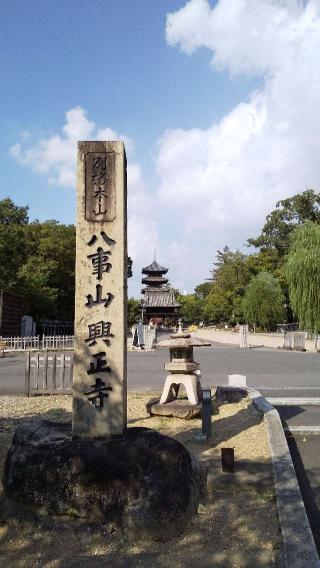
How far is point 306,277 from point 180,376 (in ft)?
69.1

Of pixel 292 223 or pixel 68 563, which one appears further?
pixel 292 223

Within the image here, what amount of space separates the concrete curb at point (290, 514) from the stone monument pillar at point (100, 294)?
1.70 m

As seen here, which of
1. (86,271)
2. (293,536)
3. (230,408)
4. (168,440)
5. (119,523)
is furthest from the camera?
(230,408)

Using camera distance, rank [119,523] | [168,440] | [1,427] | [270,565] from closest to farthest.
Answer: [270,565] < [119,523] < [168,440] < [1,427]

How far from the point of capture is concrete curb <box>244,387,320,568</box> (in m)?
2.95

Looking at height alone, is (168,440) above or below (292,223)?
below

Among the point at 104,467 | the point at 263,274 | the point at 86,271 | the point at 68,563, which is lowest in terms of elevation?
the point at 68,563

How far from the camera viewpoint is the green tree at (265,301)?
1636 inches

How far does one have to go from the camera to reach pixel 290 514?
3.60 metres

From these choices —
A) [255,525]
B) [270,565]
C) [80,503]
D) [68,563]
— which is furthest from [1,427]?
[270,565]

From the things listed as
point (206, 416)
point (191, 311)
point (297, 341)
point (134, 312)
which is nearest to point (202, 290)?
point (191, 311)

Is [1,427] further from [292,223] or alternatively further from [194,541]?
[292,223]

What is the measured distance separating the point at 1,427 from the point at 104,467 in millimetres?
3900

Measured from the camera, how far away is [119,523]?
3.55m
